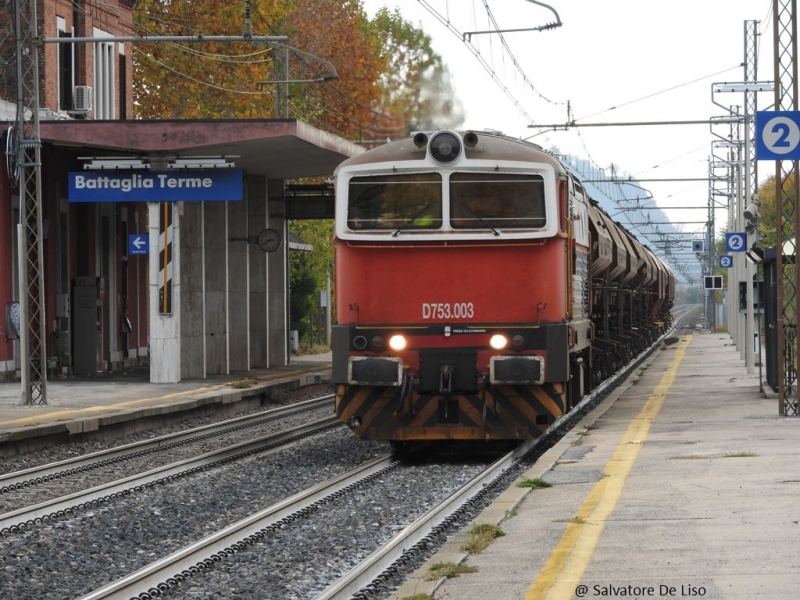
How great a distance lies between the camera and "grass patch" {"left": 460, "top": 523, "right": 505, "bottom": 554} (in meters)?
7.80

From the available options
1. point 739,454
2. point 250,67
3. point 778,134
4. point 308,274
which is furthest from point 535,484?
point 250,67

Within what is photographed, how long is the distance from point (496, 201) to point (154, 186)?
36.7ft

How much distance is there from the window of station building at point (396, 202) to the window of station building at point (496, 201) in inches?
8.0

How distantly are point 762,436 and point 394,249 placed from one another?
4332mm

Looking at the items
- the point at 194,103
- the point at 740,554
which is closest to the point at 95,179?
the point at 740,554

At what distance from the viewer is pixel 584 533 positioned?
810cm

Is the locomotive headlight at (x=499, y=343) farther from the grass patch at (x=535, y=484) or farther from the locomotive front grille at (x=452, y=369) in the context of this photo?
the grass patch at (x=535, y=484)

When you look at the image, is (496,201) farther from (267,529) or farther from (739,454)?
(267,529)

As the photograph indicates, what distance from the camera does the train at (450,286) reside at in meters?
13.3

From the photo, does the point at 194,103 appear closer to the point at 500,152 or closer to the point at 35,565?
the point at 500,152

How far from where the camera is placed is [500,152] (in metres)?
13.7

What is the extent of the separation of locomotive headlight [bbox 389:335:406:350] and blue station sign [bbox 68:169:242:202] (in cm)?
1037

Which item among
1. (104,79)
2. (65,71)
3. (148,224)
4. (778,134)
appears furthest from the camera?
(104,79)

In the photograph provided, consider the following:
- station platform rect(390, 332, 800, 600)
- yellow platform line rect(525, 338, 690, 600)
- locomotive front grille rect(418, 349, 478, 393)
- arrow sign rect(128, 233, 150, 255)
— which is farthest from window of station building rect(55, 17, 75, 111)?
yellow platform line rect(525, 338, 690, 600)
